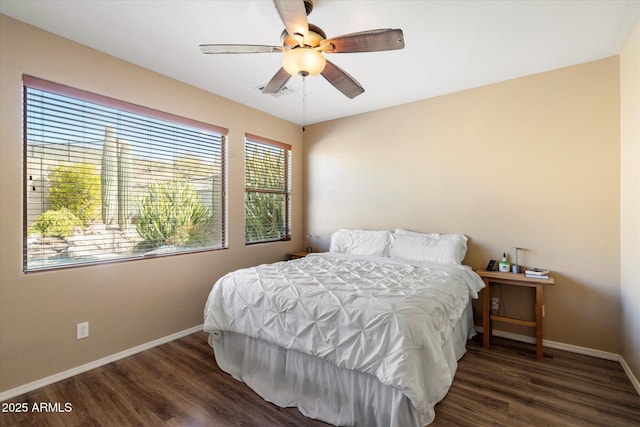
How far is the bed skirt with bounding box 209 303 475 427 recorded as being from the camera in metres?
1.61

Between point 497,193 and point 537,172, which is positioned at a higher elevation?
point 537,172

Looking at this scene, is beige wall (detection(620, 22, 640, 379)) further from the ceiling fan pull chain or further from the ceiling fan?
the ceiling fan pull chain

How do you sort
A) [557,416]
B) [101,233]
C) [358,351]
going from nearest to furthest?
[358,351]
[557,416]
[101,233]

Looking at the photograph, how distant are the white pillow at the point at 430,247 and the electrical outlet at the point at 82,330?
2929 mm

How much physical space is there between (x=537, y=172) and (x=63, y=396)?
170 inches

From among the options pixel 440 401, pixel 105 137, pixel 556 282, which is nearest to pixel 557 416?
pixel 440 401

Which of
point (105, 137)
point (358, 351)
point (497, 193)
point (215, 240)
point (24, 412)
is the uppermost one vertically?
point (105, 137)

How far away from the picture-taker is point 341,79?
214 centimetres

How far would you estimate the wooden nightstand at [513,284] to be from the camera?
8.39 ft

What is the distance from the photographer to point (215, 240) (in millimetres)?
3496

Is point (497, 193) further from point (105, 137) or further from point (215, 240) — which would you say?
point (105, 137)

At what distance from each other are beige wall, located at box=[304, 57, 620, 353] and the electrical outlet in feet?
10.3

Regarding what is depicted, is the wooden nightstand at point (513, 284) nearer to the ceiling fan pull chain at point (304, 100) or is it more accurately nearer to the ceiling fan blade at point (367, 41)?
the ceiling fan blade at point (367, 41)

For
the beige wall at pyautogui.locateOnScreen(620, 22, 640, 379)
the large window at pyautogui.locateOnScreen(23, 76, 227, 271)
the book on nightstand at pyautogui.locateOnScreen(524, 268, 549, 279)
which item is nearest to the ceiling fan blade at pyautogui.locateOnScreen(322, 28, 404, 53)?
the beige wall at pyautogui.locateOnScreen(620, 22, 640, 379)
